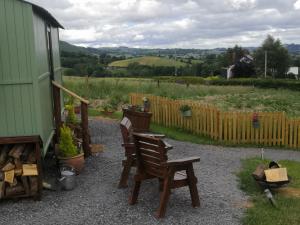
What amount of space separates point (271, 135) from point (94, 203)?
279 inches

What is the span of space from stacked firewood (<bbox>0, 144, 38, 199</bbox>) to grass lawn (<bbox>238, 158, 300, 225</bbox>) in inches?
128

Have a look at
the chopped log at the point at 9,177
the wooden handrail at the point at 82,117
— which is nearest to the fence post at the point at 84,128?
the wooden handrail at the point at 82,117

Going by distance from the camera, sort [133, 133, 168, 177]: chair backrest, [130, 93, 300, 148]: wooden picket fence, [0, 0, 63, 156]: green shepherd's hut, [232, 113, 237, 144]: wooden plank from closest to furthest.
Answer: [133, 133, 168, 177]: chair backrest < [0, 0, 63, 156]: green shepherd's hut < [130, 93, 300, 148]: wooden picket fence < [232, 113, 237, 144]: wooden plank

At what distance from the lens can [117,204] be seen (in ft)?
20.5

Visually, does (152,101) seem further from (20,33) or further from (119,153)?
(20,33)

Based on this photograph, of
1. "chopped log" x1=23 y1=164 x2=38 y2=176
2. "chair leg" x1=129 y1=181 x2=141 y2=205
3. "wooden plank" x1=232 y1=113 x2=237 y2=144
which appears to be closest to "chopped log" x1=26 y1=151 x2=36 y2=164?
"chopped log" x1=23 y1=164 x2=38 y2=176

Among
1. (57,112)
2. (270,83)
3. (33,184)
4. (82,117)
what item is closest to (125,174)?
(33,184)

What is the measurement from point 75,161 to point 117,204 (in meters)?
1.80

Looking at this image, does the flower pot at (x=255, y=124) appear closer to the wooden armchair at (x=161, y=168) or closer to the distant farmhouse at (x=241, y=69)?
the wooden armchair at (x=161, y=168)

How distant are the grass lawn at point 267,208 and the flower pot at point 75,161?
119 inches

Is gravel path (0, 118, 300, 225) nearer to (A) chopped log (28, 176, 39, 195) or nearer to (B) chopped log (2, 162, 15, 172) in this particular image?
(A) chopped log (28, 176, 39, 195)

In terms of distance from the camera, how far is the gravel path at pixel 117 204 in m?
5.72

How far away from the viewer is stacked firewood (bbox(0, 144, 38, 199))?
20.6 ft

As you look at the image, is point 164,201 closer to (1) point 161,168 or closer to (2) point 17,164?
(1) point 161,168
